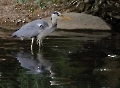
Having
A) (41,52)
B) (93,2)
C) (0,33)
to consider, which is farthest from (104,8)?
(41,52)

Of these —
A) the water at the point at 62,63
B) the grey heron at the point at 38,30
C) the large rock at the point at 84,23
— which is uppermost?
the grey heron at the point at 38,30

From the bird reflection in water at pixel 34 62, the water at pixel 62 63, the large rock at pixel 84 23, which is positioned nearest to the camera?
the water at pixel 62 63

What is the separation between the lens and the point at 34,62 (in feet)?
32.0

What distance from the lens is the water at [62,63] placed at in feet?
26.0

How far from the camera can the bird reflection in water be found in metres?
8.99

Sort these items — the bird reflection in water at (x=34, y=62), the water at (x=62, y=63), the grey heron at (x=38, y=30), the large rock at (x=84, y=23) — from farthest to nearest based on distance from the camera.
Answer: the large rock at (x=84, y=23)
the grey heron at (x=38, y=30)
the bird reflection in water at (x=34, y=62)
the water at (x=62, y=63)

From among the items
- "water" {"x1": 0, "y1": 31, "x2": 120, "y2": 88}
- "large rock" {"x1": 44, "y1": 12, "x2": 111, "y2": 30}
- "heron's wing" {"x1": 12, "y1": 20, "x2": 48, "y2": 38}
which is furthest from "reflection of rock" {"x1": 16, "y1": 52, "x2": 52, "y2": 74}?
"large rock" {"x1": 44, "y1": 12, "x2": 111, "y2": 30}

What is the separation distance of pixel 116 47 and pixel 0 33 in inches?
170

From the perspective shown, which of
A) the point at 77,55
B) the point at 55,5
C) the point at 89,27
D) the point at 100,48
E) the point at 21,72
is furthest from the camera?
the point at 55,5

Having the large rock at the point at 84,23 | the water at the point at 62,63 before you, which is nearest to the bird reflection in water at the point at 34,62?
the water at the point at 62,63

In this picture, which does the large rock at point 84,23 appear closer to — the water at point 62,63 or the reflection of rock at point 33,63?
the water at point 62,63

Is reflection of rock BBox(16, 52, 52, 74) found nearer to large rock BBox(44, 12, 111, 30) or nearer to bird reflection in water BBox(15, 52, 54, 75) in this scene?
bird reflection in water BBox(15, 52, 54, 75)

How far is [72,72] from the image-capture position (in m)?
8.76

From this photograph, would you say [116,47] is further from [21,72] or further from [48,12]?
[48,12]
